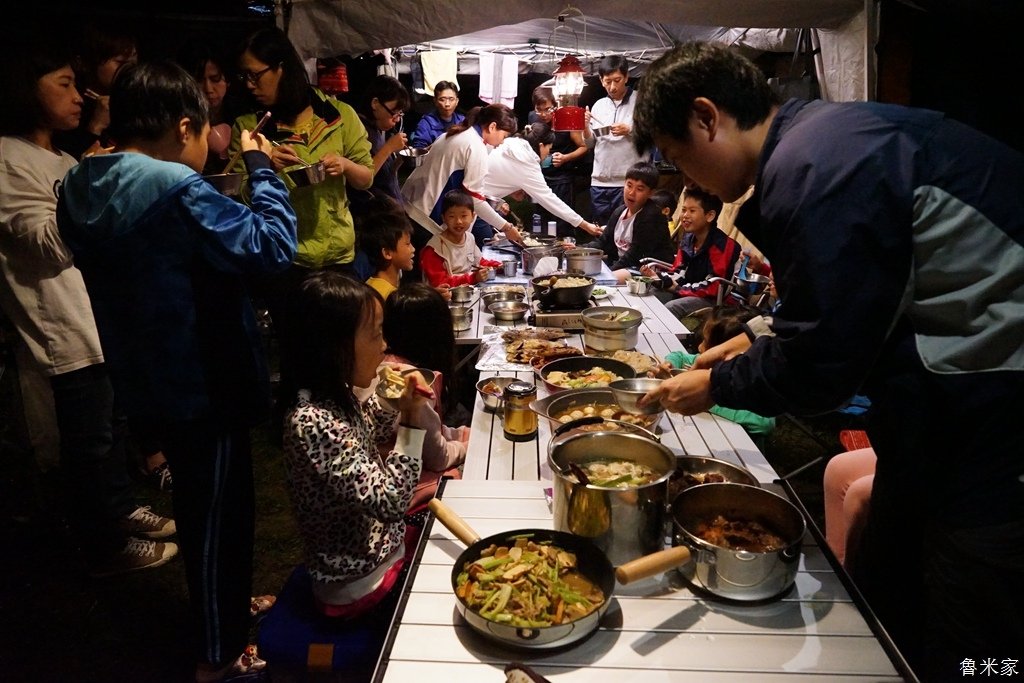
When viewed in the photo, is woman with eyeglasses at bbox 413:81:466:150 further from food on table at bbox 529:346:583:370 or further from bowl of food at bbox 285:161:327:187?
food on table at bbox 529:346:583:370

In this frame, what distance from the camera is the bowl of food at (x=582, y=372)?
2.81 meters

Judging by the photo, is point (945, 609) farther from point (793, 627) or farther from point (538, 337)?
point (538, 337)

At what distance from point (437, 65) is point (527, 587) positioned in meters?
9.79

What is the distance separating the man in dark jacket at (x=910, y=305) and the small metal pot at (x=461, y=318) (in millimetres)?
2677

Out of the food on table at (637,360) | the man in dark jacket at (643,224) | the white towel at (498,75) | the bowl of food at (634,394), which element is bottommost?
the food on table at (637,360)

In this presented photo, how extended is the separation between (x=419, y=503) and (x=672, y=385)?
131cm

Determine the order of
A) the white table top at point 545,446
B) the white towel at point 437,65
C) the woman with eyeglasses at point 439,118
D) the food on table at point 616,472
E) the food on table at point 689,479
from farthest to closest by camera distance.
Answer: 1. the white towel at point 437,65
2. the woman with eyeglasses at point 439,118
3. the white table top at point 545,446
4. the food on table at point 689,479
5. the food on table at point 616,472

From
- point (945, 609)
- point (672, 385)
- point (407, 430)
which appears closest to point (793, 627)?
point (945, 609)

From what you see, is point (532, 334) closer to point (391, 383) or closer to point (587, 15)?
point (391, 383)

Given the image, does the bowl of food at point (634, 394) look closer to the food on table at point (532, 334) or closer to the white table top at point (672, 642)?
the white table top at point (672, 642)

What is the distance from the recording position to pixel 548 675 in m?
1.38

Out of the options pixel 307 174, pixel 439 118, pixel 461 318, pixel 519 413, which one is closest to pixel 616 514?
pixel 519 413

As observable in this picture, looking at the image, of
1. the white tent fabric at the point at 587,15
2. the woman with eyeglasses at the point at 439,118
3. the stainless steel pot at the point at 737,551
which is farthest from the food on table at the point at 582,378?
the woman with eyeglasses at the point at 439,118

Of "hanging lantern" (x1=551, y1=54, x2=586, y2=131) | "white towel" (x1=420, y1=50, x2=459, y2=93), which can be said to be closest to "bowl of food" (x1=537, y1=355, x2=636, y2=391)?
"hanging lantern" (x1=551, y1=54, x2=586, y2=131)
